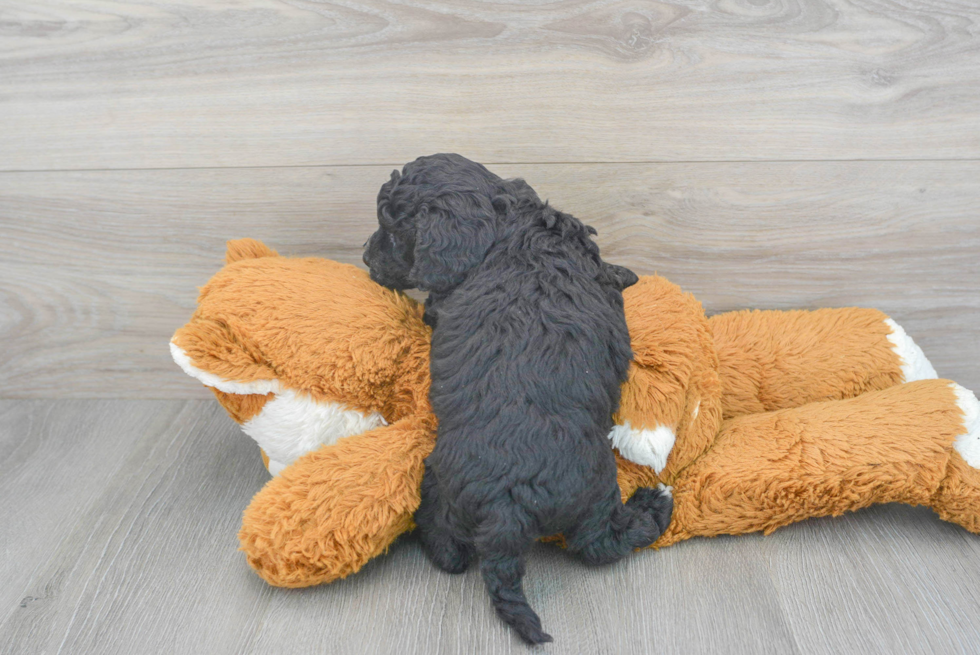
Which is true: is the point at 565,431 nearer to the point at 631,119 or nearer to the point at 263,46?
the point at 631,119

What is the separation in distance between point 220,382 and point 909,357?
0.90 meters

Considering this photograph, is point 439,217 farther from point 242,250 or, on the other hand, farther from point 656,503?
point 656,503

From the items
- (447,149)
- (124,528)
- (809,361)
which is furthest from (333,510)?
(809,361)

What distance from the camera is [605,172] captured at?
1.02 m

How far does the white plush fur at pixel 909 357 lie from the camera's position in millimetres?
956

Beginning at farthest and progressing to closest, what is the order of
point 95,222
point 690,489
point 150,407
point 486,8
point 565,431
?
1. point 150,407
2. point 95,222
3. point 486,8
4. point 690,489
5. point 565,431

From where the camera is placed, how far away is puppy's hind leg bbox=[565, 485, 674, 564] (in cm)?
77

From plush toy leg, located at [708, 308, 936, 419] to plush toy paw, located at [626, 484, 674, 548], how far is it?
0.60 ft

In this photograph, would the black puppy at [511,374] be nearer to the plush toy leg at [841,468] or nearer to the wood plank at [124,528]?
the plush toy leg at [841,468]

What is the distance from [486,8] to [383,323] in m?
0.46

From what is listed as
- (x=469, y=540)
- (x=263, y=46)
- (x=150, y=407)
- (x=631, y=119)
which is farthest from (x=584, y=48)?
(x=150, y=407)

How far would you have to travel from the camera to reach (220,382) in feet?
2.67

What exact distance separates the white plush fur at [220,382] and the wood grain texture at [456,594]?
0.70ft

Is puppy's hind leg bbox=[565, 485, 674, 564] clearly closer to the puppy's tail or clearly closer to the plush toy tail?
the puppy's tail
